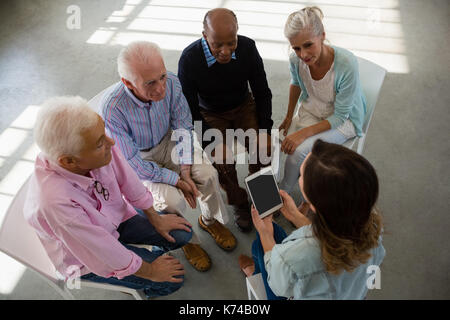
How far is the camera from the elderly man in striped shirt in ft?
5.92

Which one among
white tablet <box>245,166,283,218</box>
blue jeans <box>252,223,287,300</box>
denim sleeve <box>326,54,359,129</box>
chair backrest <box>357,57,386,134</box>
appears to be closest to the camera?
blue jeans <box>252,223,287,300</box>

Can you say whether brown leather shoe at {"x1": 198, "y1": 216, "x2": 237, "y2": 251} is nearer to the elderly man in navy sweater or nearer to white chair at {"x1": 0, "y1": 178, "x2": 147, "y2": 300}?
the elderly man in navy sweater

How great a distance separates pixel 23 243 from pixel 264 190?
1147 mm

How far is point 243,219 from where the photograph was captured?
2465mm

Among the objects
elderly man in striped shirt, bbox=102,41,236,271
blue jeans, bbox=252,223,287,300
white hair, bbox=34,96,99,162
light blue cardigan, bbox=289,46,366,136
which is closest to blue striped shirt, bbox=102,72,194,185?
elderly man in striped shirt, bbox=102,41,236,271

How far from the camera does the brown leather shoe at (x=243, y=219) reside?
247cm

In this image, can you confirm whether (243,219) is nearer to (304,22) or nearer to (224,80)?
(224,80)

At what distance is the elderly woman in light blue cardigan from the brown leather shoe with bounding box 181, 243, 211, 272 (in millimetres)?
682

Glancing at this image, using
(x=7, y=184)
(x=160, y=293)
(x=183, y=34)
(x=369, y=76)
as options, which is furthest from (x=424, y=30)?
(x=7, y=184)

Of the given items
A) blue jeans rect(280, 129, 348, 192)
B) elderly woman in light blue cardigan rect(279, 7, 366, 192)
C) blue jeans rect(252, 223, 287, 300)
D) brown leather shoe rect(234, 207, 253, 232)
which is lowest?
brown leather shoe rect(234, 207, 253, 232)

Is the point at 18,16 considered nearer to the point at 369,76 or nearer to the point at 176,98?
the point at 176,98

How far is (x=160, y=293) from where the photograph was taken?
6.78 feet
